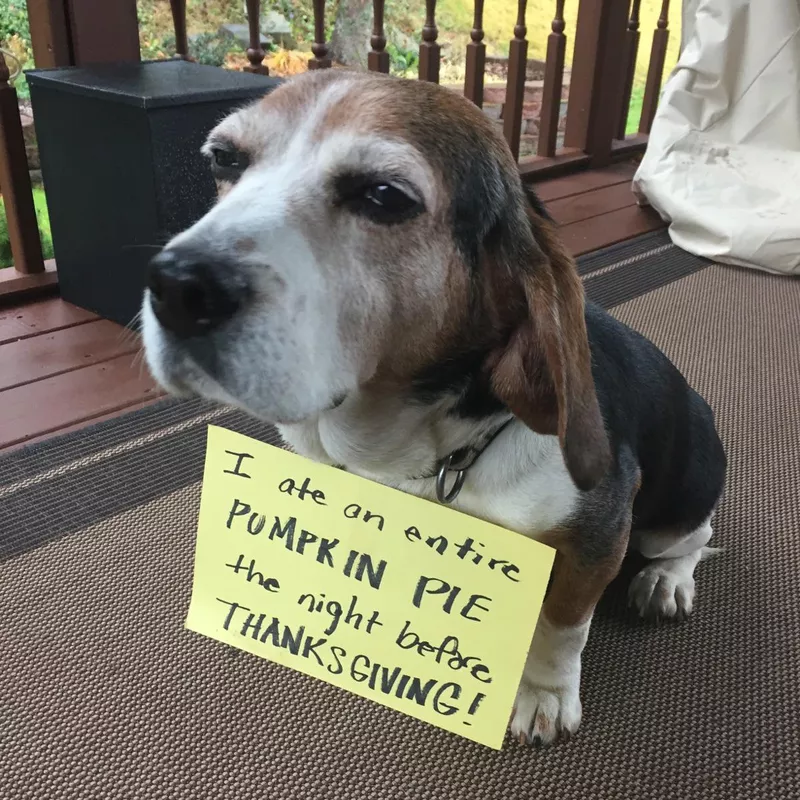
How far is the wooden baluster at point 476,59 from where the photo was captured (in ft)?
11.3

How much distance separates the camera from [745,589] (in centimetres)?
152

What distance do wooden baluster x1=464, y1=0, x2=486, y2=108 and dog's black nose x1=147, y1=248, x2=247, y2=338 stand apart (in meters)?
2.88

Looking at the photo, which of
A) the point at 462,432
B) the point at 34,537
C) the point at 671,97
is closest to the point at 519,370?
the point at 462,432

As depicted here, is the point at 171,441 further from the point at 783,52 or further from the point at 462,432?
the point at 783,52

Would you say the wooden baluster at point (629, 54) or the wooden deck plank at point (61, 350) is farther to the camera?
the wooden baluster at point (629, 54)

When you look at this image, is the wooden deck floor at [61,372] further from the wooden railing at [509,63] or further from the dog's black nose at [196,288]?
the dog's black nose at [196,288]

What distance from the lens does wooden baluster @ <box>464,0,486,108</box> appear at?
11.3ft

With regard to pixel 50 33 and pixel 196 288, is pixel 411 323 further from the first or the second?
pixel 50 33

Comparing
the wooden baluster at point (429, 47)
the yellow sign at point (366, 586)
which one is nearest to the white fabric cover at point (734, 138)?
the wooden baluster at point (429, 47)

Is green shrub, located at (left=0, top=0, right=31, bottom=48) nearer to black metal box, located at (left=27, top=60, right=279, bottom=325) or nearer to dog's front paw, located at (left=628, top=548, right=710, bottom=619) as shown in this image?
black metal box, located at (left=27, top=60, right=279, bottom=325)

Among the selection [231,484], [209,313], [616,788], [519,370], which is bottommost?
[616,788]

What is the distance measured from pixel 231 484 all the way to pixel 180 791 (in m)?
0.44

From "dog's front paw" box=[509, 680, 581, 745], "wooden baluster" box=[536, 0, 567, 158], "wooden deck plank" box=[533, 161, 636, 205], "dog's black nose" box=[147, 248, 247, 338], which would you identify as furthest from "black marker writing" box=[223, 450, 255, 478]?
"wooden baluster" box=[536, 0, 567, 158]

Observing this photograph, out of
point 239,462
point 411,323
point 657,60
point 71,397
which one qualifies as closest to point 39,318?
point 71,397
